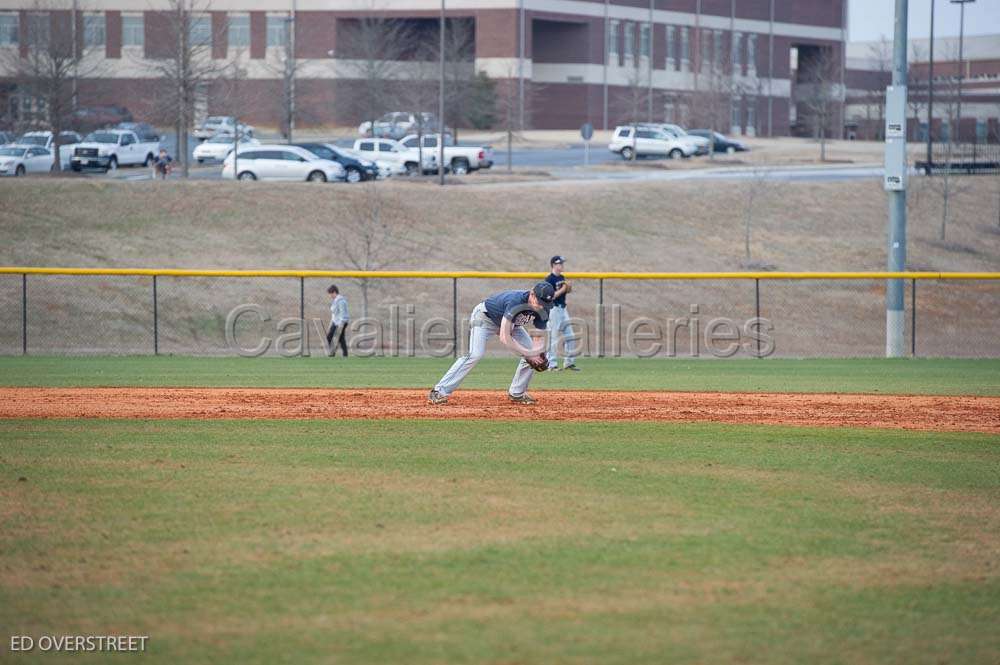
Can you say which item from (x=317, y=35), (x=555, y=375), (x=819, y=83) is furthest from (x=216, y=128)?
(x=555, y=375)

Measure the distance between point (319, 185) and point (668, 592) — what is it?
37231mm

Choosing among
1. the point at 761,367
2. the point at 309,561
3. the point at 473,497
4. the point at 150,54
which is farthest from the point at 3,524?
the point at 150,54

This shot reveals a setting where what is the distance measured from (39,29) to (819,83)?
56.1 m

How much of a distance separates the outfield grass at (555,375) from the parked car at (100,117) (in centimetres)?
4031

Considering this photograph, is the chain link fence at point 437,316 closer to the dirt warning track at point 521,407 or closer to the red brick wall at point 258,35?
the dirt warning track at point 521,407

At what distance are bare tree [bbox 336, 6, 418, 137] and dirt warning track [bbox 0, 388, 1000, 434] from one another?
49.6m

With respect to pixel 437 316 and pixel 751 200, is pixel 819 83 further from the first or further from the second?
pixel 437 316

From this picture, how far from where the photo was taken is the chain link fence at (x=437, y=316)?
3019 centimetres

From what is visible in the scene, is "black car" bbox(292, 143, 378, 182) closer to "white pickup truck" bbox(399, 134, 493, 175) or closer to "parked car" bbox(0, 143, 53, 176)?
"white pickup truck" bbox(399, 134, 493, 175)

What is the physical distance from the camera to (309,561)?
8.76m

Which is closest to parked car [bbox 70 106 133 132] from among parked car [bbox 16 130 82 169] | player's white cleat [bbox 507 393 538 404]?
parked car [bbox 16 130 82 169]

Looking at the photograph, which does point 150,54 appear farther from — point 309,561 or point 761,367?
point 309,561

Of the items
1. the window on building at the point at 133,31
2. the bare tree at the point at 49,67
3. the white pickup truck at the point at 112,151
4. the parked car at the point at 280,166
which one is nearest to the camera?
the parked car at the point at 280,166

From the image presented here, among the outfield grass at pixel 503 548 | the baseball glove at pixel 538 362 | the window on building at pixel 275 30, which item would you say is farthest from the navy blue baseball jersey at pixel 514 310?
the window on building at pixel 275 30
